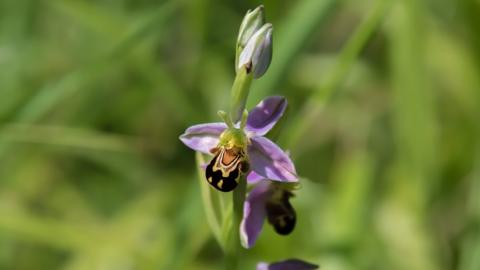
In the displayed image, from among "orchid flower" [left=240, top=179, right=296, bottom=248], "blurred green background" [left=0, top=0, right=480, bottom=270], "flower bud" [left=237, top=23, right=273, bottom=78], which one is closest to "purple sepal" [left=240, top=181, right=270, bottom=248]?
"orchid flower" [left=240, top=179, right=296, bottom=248]

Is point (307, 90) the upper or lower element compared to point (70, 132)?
upper

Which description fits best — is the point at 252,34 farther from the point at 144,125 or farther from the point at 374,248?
the point at 144,125

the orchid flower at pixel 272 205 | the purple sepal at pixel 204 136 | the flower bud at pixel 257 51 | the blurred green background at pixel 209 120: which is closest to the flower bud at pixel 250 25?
the flower bud at pixel 257 51

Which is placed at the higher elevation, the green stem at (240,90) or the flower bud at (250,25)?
the flower bud at (250,25)

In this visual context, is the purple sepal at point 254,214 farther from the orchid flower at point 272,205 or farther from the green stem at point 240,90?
the green stem at point 240,90

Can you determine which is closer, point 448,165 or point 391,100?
point 448,165

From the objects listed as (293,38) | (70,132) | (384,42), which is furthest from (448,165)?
(70,132)

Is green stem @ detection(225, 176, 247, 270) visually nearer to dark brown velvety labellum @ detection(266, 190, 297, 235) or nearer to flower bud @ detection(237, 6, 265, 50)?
dark brown velvety labellum @ detection(266, 190, 297, 235)
